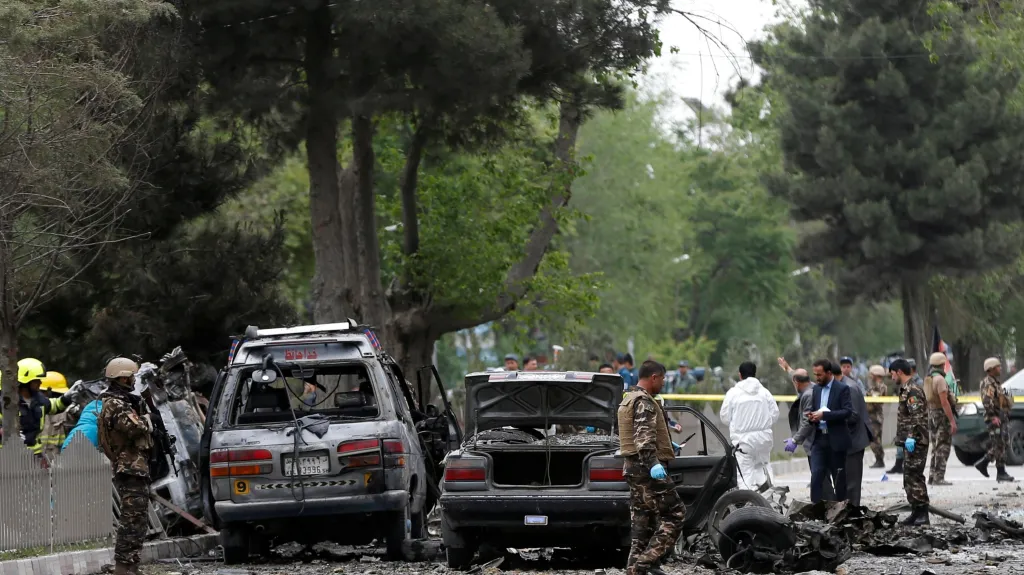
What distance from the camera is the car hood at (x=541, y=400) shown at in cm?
1507

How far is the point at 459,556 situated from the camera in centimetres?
1420

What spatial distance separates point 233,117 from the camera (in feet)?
79.4

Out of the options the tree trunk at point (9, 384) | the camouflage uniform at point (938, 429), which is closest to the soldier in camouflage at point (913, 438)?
the camouflage uniform at point (938, 429)

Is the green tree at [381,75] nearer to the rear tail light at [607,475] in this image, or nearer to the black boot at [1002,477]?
the black boot at [1002,477]

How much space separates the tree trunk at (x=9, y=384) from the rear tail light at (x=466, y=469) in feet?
17.7

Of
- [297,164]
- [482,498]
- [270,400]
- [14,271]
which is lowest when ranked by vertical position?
[482,498]

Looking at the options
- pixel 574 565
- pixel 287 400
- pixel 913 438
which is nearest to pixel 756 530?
pixel 574 565

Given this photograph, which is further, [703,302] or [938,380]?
[703,302]

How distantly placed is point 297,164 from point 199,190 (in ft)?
71.6

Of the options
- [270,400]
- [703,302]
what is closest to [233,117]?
[270,400]

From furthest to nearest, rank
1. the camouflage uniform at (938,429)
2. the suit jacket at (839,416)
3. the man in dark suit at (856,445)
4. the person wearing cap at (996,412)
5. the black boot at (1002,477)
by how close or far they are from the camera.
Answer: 1. the person wearing cap at (996,412)
2. the black boot at (1002,477)
3. the camouflage uniform at (938,429)
4. the man in dark suit at (856,445)
5. the suit jacket at (839,416)

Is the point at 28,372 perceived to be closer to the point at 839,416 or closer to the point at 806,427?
the point at 806,427

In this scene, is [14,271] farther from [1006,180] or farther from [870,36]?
[1006,180]

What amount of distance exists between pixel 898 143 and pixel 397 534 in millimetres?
31534
